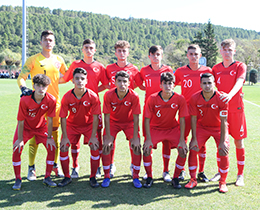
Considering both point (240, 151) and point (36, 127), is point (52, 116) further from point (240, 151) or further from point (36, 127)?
point (240, 151)

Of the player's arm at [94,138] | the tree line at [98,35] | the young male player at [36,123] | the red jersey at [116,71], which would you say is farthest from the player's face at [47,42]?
the tree line at [98,35]

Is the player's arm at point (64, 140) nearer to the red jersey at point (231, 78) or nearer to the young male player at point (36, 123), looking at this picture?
the young male player at point (36, 123)

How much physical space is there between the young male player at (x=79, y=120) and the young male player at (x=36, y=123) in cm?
19

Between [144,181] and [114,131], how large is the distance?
36.6 inches

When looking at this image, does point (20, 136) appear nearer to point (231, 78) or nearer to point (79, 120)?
point (79, 120)

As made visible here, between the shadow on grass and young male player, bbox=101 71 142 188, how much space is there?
20 cm

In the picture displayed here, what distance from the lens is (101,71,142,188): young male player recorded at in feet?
12.7

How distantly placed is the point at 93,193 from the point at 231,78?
9.20 ft

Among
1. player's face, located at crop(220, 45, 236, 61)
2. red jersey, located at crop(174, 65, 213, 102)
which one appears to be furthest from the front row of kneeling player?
player's face, located at crop(220, 45, 236, 61)

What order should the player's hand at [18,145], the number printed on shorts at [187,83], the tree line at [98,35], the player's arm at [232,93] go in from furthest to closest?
1. the tree line at [98,35]
2. the number printed on shorts at [187,83]
3. the player's hand at [18,145]
4. the player's arm at [232,93]

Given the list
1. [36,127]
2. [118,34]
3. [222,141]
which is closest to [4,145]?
[36,127]

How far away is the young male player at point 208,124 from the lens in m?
3.70

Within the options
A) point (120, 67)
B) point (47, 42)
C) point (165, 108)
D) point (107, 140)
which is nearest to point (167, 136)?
point (165, 108)

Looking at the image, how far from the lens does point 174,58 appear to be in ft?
273
